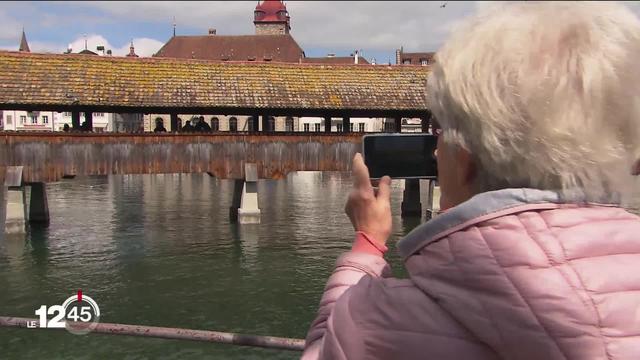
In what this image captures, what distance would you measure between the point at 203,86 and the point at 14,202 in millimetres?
6510

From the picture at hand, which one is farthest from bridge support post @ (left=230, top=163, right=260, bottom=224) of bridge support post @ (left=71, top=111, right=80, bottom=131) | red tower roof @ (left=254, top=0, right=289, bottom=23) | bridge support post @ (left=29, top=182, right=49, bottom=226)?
red tower roof @ (left=254, top=0, right=289, bottom=23)

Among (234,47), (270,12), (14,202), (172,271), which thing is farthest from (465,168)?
(270,12)

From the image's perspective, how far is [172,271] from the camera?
13.3 meters

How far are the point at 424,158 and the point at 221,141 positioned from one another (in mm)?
17442

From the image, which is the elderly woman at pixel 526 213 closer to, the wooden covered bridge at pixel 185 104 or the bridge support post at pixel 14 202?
the wooden covered bridge at pixel 185 104

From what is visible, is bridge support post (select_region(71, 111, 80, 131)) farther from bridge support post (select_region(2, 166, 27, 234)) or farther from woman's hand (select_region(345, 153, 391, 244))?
woman's hand (select_region(345, 153, 391, 244))

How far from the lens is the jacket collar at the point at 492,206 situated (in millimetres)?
983

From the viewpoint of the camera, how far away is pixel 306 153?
762 inches

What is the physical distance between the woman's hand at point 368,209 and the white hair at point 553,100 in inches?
10.7

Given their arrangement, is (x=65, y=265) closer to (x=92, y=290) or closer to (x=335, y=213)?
(x=92, y=290)

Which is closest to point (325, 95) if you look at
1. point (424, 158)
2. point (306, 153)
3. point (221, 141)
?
point (306, 153)

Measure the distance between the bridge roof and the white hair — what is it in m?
16.4

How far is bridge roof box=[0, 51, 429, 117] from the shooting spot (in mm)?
17375

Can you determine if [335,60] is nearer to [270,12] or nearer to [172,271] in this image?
[270,12]
